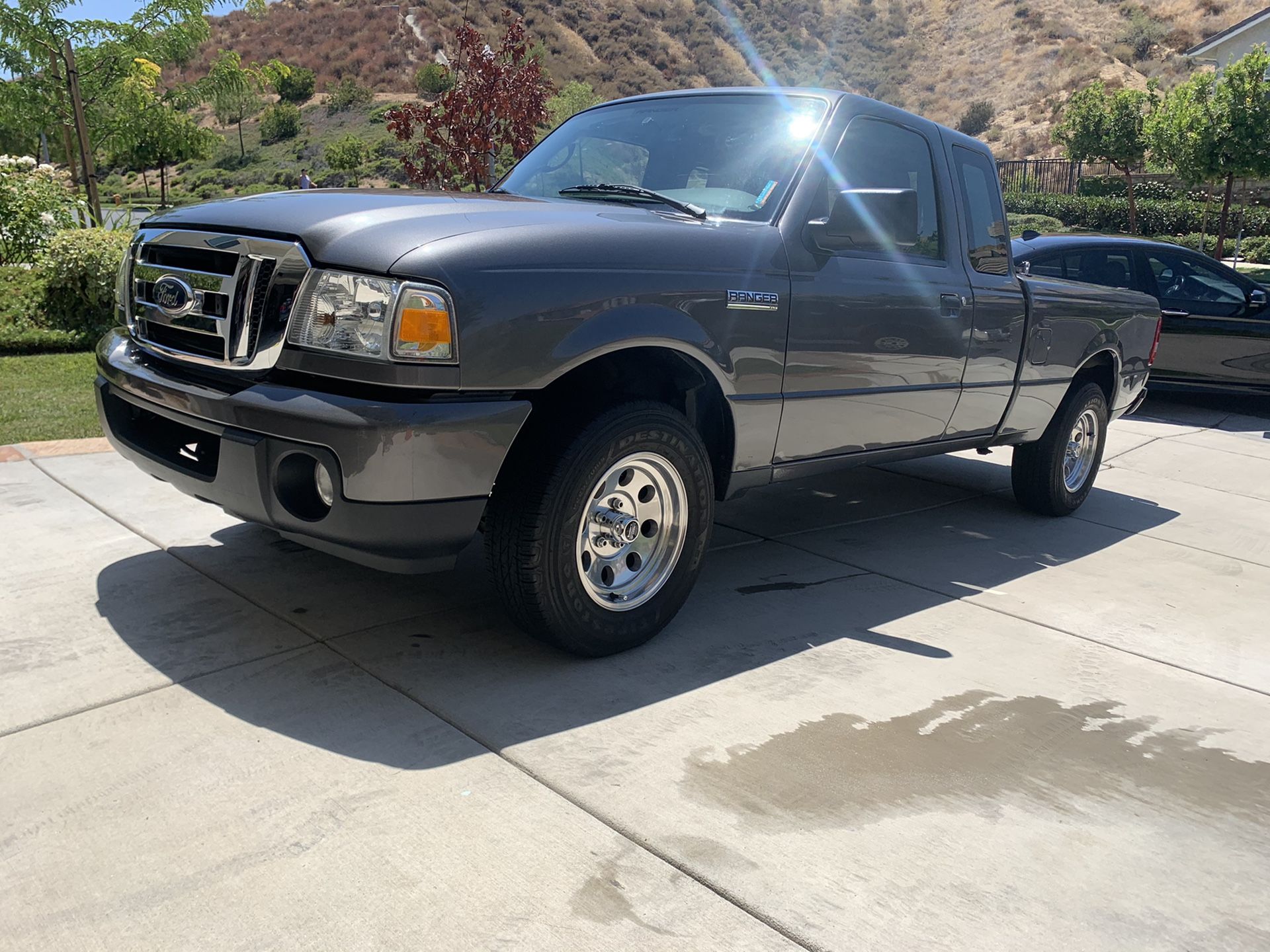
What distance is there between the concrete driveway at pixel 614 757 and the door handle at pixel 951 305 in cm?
118

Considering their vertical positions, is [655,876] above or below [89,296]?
below

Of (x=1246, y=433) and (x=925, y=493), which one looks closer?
(x=925, y=493)

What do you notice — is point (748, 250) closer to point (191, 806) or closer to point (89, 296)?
point (191, 806)

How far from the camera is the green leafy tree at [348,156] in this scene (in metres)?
42.5

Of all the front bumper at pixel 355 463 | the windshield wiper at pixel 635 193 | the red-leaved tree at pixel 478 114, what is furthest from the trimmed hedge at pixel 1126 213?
the front bumper at pixel 355 463

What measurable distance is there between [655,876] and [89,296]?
8885mm

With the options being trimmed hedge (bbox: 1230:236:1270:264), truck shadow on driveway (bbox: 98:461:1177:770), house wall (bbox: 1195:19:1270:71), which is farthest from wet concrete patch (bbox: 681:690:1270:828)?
house wall (bbox: 1195:19:1270:71)

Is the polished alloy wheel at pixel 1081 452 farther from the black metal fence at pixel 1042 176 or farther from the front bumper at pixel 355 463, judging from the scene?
the black metal fence at pixel 1042 176

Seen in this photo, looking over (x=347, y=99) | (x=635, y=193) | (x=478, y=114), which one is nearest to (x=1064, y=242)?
(x=635, y=193)

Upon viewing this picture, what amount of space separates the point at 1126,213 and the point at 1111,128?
2.96m

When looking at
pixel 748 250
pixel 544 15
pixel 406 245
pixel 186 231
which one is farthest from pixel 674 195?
pixel 544 15

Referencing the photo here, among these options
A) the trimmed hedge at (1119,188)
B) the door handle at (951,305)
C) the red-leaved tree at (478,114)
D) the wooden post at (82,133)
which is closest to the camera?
the door handle at (951,305)

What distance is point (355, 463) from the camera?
295 cm

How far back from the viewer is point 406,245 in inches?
120
